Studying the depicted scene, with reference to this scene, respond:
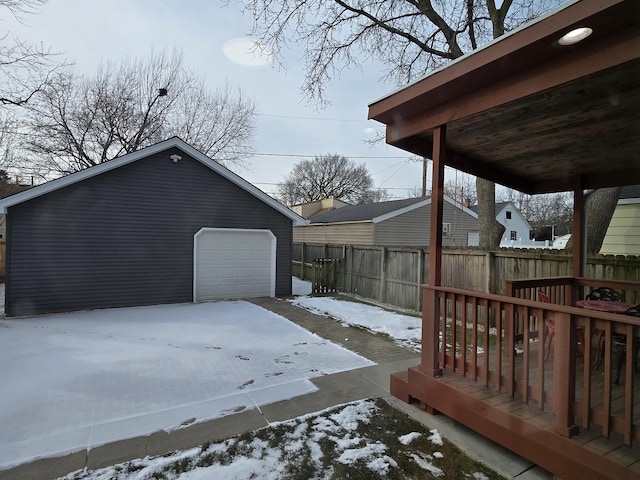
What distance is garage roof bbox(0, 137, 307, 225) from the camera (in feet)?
23.7

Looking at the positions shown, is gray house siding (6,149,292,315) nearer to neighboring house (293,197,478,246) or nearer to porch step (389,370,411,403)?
porch step (389,370,411,403)

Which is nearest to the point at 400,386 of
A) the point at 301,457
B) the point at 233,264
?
the point at 301,457

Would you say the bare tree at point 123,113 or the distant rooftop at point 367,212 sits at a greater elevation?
the bare tree at point 123,113

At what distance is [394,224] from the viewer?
52.4ft

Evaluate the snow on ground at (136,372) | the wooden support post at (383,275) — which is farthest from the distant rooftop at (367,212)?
the snow on ground at (136,372)

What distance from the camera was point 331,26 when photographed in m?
10.2

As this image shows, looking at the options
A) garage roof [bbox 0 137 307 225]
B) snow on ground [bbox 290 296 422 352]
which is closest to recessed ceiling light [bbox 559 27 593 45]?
snow on ground [bbox 290 296 422 352]

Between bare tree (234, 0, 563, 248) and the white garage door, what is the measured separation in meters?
4.77

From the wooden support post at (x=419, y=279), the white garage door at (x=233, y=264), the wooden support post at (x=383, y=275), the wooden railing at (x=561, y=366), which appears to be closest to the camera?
the wooden railing at (x=561, y=366)

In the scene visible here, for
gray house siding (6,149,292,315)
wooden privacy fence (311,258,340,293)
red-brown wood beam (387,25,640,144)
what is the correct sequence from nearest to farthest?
1. red-brown wood beam (387,25,640,144)
2. gray house siding (6,149,292,315)
3. wooden privacy fence (311,258,340,293)

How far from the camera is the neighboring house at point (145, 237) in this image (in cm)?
751

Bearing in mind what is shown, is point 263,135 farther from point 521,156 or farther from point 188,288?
point 521,156

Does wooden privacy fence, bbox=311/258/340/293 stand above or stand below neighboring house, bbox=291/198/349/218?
below

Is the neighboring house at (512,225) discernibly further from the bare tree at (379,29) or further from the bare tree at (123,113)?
the bare tree at (123,113)
